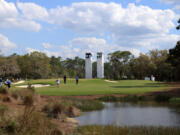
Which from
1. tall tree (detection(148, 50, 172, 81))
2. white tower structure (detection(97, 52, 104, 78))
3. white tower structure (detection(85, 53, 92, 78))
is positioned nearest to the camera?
white tower structure (detection(85, 53, 92, 78))

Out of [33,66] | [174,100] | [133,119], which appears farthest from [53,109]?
[33,66]

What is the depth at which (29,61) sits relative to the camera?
8631 cm

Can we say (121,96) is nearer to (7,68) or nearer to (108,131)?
(108,131)

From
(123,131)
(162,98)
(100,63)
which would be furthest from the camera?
(100,63)

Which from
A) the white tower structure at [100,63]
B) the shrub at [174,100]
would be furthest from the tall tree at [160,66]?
the shrub at [174,100]

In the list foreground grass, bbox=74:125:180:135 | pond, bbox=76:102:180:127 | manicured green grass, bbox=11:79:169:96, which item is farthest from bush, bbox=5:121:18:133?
manicured green grass, bbox=11:79:169:96

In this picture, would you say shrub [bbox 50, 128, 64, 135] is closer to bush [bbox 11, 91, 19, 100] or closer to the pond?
the pond

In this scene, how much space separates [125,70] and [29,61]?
33.5 metres

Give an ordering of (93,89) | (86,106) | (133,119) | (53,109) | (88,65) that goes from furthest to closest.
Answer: (88,65), (93,89), (86,106), (133,119), (53,109)

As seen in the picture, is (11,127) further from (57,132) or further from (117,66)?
(117,66)

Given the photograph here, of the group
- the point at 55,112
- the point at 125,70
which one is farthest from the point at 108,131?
the point at 125,70

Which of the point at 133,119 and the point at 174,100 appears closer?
the point at 133,119

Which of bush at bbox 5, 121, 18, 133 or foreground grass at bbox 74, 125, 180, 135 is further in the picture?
foreground grass at bbox 74, 125, 180, 135

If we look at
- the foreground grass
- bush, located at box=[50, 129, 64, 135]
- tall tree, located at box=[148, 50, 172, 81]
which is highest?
tall tree, located at box=[148, 50, 172, 81]
